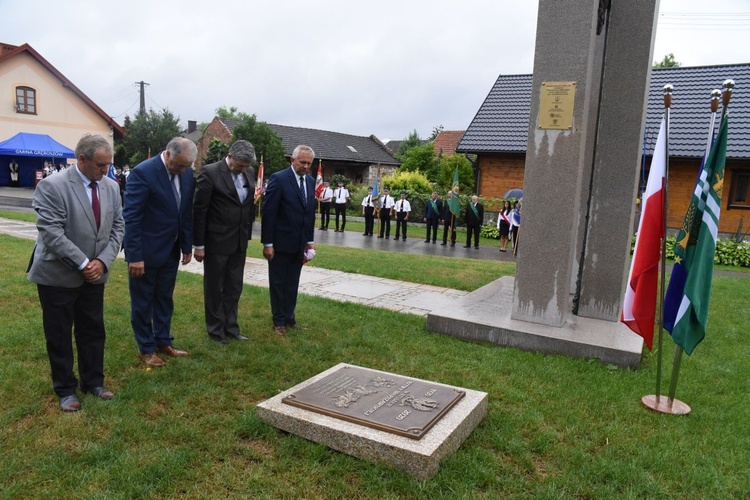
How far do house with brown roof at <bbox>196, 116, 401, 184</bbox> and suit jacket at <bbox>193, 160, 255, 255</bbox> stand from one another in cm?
3641

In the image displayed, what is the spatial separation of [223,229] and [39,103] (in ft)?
126

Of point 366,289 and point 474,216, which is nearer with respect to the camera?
point 366,289

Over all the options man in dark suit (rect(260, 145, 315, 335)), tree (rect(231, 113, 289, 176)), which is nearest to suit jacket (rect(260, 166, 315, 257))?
man in dark suit (rect(260, 145, 315, 335))

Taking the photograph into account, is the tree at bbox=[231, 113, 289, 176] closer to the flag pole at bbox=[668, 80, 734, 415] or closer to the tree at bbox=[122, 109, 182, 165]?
the tree at bbox=[122, 109, 182, 165]

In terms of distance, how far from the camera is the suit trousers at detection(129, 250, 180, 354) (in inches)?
191

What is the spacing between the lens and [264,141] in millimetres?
33031

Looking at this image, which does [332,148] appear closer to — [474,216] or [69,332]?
[474,216]

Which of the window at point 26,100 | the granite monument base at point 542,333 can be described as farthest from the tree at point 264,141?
the granite monument base at point 542,333

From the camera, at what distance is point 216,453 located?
3.45 metres

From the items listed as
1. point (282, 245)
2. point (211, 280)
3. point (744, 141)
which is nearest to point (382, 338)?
point (282, 245)

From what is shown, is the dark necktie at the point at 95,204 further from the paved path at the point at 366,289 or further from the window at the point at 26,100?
the window at the point at 26,100

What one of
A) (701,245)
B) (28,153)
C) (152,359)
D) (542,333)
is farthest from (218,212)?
(28,153)

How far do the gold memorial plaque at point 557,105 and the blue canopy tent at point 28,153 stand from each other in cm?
3587

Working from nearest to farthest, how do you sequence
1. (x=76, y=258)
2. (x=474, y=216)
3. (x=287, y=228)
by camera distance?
(x=76, y=258) < (x=287, y=228) < (x=474, y=216)
